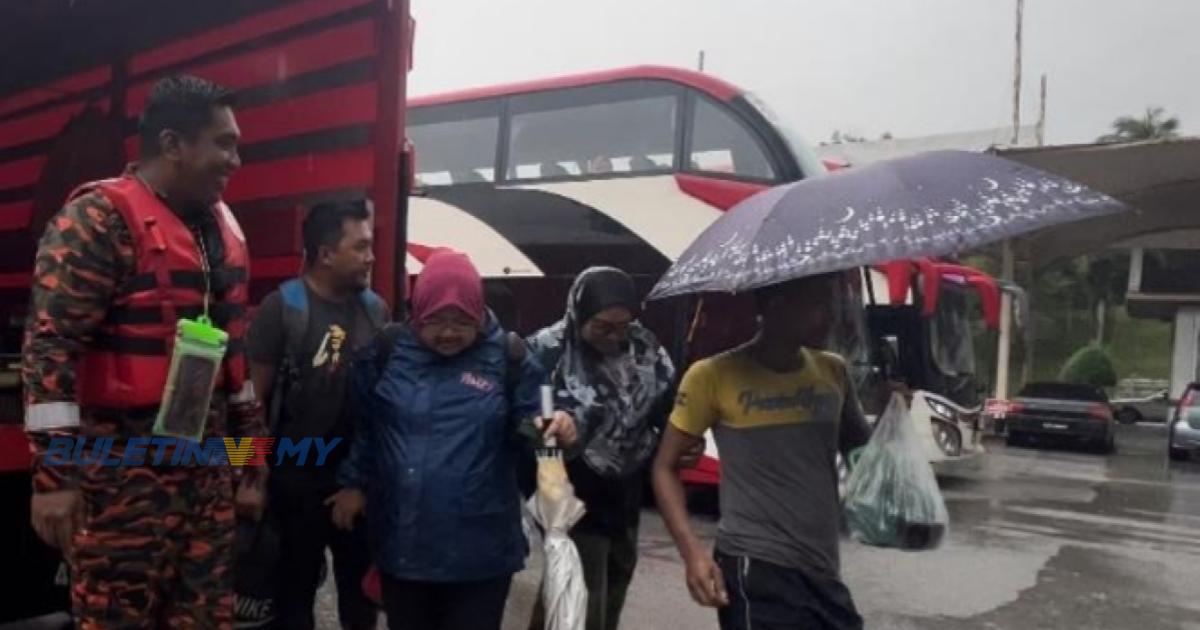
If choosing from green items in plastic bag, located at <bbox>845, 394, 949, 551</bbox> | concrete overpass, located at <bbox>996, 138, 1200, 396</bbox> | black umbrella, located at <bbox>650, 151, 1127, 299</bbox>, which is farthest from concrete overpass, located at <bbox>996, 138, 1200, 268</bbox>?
black umbrella, located at <bbox>650, 151, 1127, 299</bbox>

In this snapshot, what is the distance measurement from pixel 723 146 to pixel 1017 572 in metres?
3.52

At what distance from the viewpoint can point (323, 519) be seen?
9.94 ft

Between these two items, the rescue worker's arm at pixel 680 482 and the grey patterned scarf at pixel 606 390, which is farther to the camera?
the grey patterned scarf at pixel 606 390

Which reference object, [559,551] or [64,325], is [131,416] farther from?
[559,551]

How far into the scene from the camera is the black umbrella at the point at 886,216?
2229mm

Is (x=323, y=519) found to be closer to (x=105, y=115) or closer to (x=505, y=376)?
(x=505, y=376)

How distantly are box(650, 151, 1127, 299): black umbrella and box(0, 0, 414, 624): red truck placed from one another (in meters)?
1.64

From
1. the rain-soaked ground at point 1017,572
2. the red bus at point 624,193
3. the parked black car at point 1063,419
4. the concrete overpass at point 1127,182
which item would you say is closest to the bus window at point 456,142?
the red bus at point 624,193

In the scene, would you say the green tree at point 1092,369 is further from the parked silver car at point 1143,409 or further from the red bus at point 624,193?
the red bus at point 624,193

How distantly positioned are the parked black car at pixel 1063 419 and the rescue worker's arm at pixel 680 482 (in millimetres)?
15570

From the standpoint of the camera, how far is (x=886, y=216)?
2301 mm

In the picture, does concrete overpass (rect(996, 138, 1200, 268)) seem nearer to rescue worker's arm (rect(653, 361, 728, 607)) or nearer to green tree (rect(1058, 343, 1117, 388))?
green tree (rect(1058, 343, 1117, 388))

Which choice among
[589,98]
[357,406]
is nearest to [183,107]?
[357,406]

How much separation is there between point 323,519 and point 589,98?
19.4 feet
